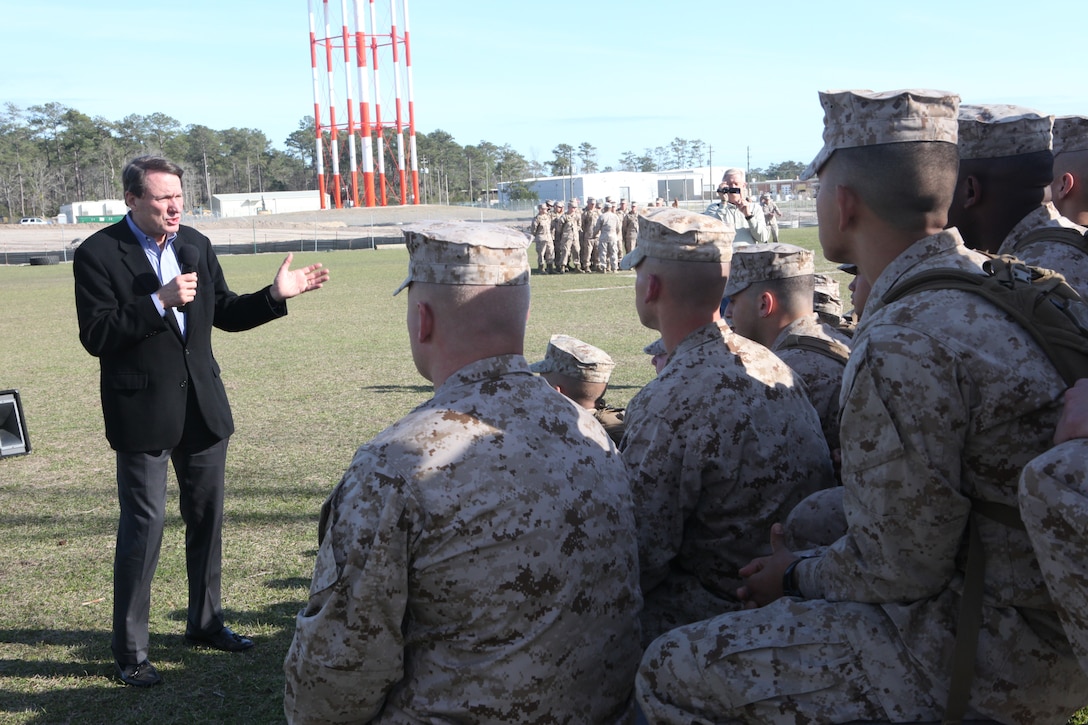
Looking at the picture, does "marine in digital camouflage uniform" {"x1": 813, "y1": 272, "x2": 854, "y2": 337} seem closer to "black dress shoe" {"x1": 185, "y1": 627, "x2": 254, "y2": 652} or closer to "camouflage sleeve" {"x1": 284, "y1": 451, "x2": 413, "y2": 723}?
"black dress shoe" {"x1": 185, "y1": 627, "x2": 254, "y2": 652}

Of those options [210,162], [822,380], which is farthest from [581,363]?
[210,162]

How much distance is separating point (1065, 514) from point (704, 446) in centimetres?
130

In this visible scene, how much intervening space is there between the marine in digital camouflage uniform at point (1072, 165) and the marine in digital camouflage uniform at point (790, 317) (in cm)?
143

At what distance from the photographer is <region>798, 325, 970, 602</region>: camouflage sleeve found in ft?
6.68

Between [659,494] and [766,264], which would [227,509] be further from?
[659,494]

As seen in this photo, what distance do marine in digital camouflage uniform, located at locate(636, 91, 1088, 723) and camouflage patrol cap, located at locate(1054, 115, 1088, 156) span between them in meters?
2.81

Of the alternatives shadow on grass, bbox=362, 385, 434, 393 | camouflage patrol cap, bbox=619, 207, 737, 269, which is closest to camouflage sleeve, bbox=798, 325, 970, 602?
camouflage patrol cap, bbox=619, 207, 737, 269

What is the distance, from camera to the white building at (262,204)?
8619 centimetres

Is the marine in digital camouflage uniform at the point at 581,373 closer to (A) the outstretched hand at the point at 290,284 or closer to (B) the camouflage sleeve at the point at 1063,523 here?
(A) the outstretched hand at the point at 290,284

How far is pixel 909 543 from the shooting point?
2.10 metres

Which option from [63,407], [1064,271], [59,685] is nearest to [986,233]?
[1064,271]

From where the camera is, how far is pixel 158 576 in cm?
557

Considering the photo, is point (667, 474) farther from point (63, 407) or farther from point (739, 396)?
point (63, 407)

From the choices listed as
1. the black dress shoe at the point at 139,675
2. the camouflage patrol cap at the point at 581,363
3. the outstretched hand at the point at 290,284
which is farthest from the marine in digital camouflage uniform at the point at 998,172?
the black dress shoe at the point at 139,675
